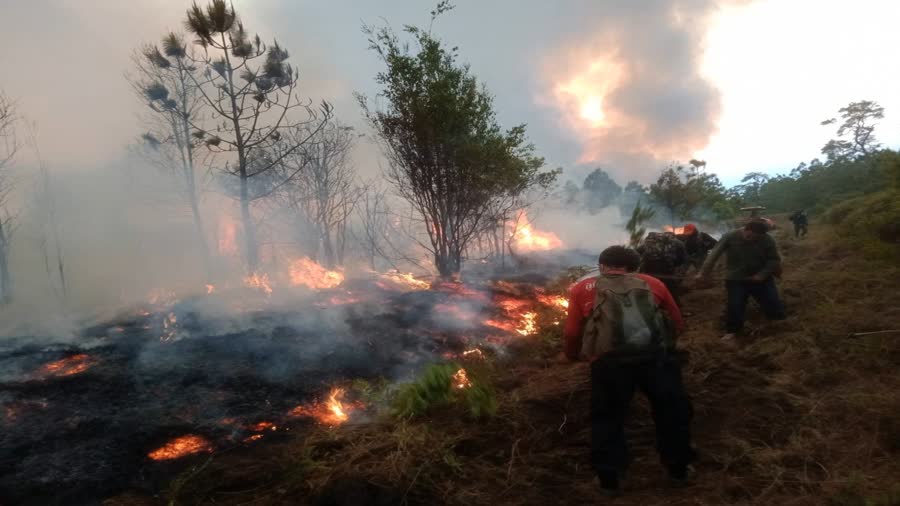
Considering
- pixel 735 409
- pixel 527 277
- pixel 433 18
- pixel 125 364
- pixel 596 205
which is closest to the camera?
pixel 735 409

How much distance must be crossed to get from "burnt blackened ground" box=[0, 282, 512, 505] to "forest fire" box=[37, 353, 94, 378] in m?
0.05

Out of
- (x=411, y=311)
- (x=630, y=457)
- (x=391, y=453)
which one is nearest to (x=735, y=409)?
(x=630, y=457)

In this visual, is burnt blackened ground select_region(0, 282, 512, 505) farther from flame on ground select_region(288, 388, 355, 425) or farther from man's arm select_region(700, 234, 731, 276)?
man's arm select_region(700, 234, 731, 276)

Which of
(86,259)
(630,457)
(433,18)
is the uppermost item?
(433,18)

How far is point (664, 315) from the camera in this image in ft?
11.6

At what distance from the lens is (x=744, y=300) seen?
6844mm

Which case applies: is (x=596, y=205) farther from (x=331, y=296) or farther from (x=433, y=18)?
(x=331, y=296)

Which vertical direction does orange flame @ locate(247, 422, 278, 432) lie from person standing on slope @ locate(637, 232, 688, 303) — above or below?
below

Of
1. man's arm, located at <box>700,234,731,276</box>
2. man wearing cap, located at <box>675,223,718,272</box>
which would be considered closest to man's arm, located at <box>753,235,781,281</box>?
man's arm, located at <box>700,234,731,276</box>

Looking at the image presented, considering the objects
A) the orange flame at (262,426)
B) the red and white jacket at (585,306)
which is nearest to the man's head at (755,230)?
the red and white jacket at (585,306)

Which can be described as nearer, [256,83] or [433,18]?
[433,18]

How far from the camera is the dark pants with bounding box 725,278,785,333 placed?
6.78 m

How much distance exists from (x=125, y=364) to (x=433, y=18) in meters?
10.1

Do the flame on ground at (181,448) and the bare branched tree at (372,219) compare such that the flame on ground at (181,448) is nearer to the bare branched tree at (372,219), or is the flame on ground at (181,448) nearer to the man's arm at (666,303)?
the man's arm at (666,303)
